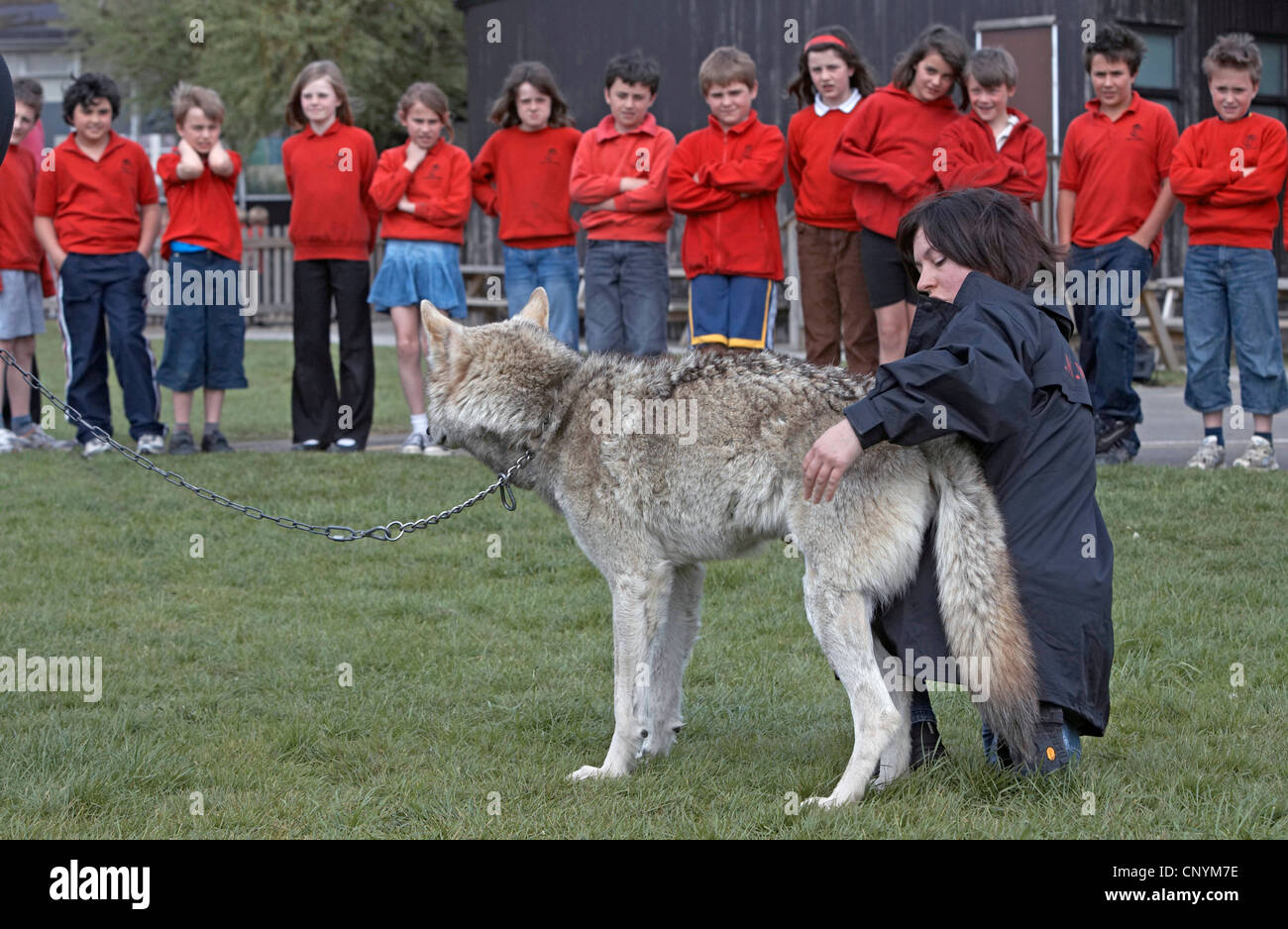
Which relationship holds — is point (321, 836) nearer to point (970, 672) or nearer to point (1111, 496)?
point (970, 672)

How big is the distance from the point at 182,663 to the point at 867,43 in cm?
1538

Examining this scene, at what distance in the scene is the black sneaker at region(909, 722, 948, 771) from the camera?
4789 mm

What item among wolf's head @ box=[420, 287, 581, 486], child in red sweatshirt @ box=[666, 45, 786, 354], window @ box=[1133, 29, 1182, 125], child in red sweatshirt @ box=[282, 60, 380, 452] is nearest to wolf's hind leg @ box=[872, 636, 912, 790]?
wolf's head @ box=[420, 287, 581, 486]

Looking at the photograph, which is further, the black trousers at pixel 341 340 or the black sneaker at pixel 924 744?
the black trousers at pixel 341 340

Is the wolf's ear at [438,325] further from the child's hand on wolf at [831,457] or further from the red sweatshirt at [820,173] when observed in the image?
the red sweatshirt at [820,173]

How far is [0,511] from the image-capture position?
8891 mm

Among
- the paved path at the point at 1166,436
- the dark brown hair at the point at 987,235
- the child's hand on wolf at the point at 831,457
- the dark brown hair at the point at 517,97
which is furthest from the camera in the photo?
the dark brown hair at the point at 517,97

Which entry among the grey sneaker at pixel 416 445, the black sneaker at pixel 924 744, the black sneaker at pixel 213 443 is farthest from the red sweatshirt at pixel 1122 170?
the black sneaker at pixel 213 443

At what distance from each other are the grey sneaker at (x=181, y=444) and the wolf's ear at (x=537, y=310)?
6.11 m

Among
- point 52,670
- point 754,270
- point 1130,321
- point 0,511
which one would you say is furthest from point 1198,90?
point 52,670

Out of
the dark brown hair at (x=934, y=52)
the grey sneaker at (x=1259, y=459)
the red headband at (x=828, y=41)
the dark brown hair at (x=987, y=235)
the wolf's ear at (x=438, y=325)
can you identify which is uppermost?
the red headband at (x=828, y=41)

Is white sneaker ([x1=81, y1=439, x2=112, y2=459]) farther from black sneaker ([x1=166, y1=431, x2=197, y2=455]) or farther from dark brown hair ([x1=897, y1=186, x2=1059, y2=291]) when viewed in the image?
dark brown hair ([x1=897, y1=186, x2=1059, y2=291])

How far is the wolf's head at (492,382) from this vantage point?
16.4 ft

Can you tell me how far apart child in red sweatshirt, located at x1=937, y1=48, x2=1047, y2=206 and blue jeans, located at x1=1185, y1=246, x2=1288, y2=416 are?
117 cm
